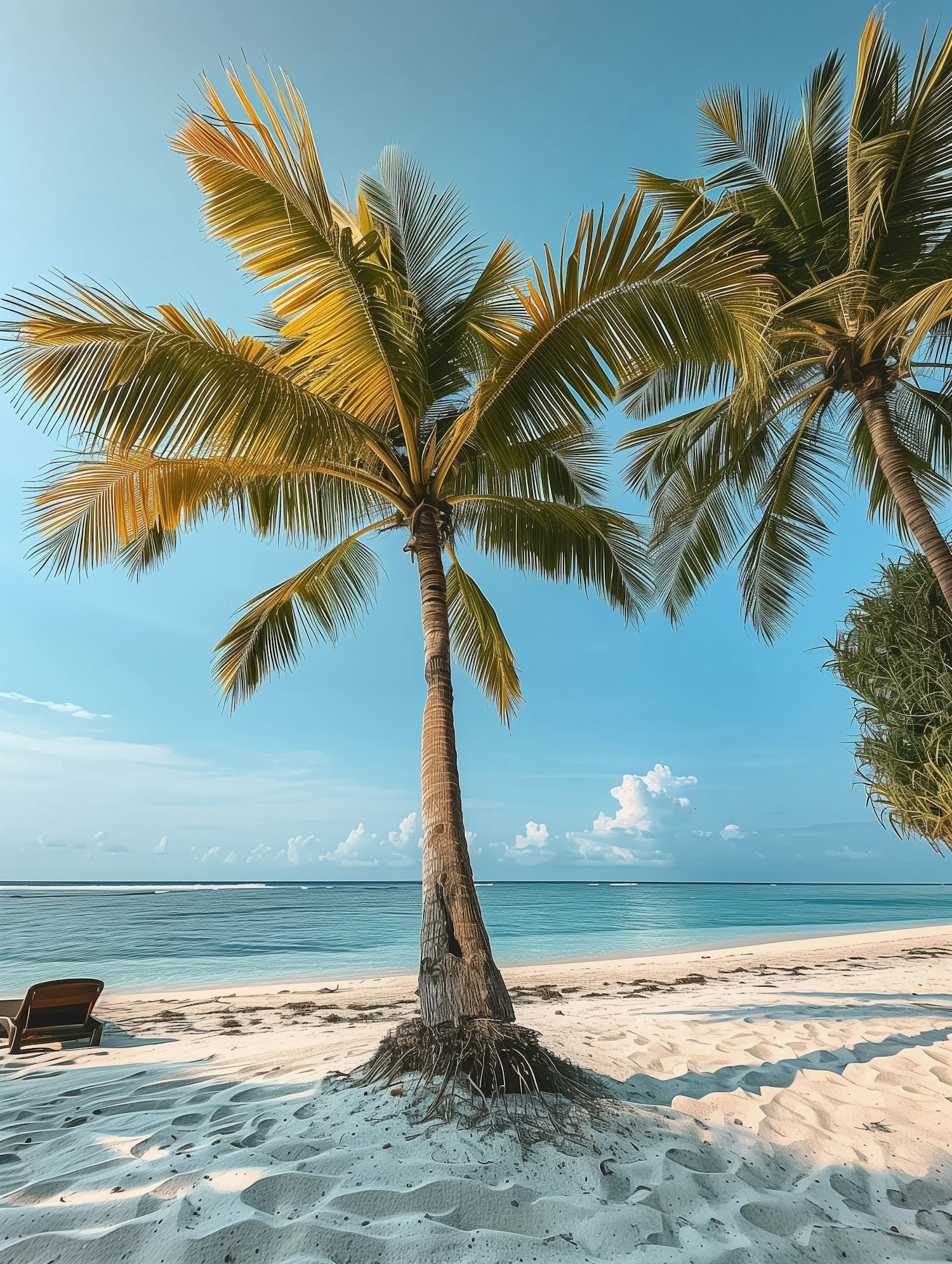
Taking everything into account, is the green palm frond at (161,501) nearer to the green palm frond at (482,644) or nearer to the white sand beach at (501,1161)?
the green palm frond at (482,644)

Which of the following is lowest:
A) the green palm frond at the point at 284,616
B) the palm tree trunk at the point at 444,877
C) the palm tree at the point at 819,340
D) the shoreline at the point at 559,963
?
the shoreline at the point at 559,963

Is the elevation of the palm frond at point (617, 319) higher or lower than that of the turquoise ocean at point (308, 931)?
higher

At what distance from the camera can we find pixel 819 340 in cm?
680

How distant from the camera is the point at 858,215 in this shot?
641 centimetres

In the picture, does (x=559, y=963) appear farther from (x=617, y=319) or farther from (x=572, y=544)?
(x=617, y=319)

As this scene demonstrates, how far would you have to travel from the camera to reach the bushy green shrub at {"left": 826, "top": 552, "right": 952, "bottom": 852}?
16.5 ft

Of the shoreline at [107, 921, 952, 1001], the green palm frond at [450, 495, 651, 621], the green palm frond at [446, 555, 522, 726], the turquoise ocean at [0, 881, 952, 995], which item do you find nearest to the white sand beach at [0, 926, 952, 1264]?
the green palm frond at [446, 555, 522, 726]

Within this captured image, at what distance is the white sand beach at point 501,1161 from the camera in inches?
94.9

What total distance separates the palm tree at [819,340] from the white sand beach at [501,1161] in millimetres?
3933

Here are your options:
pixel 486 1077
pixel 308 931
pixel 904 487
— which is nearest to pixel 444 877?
pixel 486 1077

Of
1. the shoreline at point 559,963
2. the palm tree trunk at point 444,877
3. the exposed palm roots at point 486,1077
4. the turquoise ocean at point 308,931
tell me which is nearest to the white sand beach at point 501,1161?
the exposed palm roots at point 486,1077

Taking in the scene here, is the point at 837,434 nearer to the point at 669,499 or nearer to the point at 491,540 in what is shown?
the point at 669,499

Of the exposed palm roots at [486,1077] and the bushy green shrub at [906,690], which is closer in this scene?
the exposed palm roots at [486,1077]

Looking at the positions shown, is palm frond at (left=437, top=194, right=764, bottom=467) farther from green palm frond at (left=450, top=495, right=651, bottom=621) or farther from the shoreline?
the shoreline
